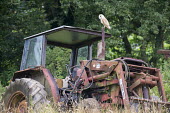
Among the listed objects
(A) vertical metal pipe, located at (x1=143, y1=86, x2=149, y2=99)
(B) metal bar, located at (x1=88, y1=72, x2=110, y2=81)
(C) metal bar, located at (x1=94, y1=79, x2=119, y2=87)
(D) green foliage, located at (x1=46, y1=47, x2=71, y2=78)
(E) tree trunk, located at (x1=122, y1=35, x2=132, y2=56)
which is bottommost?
(A) vertical metal pipe, located at (x1=143, y1=86, x2=149, y2=99)

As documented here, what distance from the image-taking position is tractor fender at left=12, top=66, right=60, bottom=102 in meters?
6.48

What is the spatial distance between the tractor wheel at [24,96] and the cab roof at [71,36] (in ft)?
3.87

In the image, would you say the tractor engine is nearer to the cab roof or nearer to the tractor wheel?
the tractor wheel

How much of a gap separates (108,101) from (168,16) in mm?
10079

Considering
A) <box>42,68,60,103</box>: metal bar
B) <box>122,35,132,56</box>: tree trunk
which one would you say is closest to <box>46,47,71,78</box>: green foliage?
<box>42,68,60,103</box>: metal bar

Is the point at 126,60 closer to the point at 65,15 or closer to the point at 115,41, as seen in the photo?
the point at 115,41

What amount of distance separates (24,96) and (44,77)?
0.59 m

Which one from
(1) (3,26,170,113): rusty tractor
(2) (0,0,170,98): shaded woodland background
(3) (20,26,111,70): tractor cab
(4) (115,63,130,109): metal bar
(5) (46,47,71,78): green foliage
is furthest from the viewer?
(2) (0,0,170,98): shaded woodland background

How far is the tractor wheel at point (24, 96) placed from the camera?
20.9 feet

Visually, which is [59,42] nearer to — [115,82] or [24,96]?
[24,96]

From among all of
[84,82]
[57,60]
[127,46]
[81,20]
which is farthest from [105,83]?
[127,46]

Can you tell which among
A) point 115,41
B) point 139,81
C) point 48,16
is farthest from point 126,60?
point 48,16

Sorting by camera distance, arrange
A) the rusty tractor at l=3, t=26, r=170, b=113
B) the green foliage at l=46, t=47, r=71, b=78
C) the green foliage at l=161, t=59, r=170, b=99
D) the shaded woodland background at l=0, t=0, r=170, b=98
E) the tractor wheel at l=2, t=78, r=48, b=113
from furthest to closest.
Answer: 1. the shaded woodland background at l=0, t=0, r=170, b=98
2. the green foliage at l=46, t=47, r=71, b=78
3. the green foliage at l=161, t=59, r=170, b=99
4. the tractor wheel at l=2, t=78, r=48, b=113
5. the rusty tractor at l=3, t=26, r=170, b=113

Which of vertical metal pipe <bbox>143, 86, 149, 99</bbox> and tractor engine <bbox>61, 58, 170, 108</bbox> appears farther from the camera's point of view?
vertical metal pipe <bbox>143, 86, 149, 99</bbox>
